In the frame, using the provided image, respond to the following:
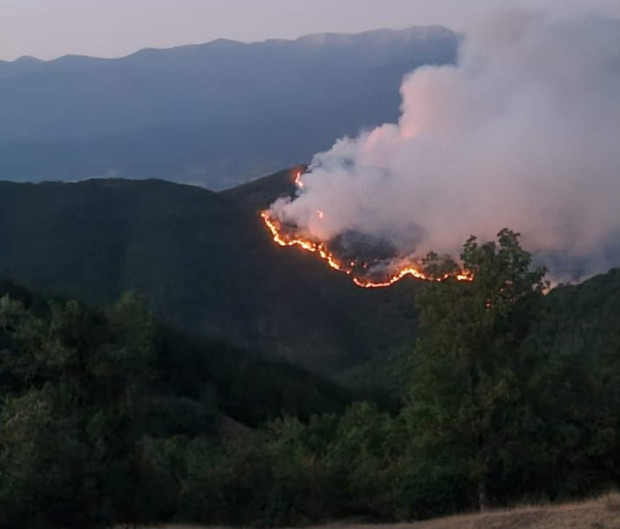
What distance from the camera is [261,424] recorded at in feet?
198

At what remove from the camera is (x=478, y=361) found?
70.5 ft

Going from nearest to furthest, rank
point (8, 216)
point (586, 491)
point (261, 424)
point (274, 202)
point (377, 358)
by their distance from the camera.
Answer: point (586, 491) → point (261, 424) → point (377, 358) → point (8, 216) → point (274, 202)

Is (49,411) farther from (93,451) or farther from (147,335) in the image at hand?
(147,335)

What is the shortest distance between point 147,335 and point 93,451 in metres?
2.20

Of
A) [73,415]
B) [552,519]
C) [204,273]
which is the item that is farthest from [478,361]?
[204,273]

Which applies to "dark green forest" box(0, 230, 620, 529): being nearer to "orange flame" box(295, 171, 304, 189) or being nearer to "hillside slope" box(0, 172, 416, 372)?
"hillside slope" box(0, 172, 416, 372)

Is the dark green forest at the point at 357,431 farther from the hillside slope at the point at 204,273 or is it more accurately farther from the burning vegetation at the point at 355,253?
the burning vegetation at the point at 355,253

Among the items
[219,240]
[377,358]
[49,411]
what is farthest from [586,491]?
[219,240]

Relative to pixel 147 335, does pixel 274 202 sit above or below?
above

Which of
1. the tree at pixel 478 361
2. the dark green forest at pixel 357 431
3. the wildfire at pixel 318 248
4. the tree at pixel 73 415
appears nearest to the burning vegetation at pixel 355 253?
the wildfire at pixel 318 248

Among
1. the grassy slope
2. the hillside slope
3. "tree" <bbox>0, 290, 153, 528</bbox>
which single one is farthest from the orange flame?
the grassy slope

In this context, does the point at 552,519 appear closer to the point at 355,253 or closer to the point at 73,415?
the point at 73,415

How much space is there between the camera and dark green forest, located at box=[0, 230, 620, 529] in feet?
54.8

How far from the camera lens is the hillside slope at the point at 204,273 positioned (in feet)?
313
